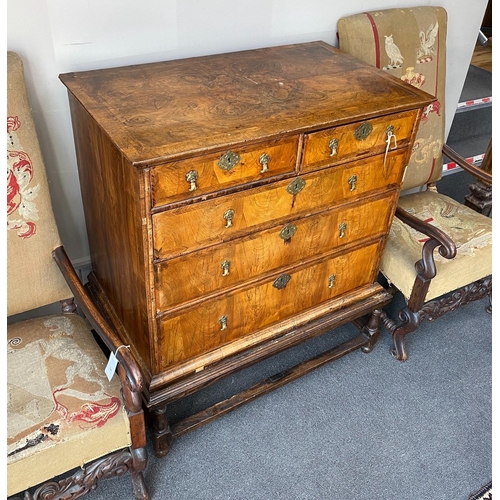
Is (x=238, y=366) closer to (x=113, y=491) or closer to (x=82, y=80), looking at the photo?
(x=113, y=491)

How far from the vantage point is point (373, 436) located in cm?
179

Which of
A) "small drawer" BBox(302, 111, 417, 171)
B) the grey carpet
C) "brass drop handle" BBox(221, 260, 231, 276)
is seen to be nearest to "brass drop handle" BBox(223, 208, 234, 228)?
"brass drop handle" BBox(221, 260, 231, 276)

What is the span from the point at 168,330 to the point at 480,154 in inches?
101

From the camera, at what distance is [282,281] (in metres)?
1.59

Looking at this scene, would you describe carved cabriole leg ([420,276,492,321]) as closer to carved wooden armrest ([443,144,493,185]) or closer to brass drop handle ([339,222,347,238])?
carved wooden armrest ([443,144,493,185])

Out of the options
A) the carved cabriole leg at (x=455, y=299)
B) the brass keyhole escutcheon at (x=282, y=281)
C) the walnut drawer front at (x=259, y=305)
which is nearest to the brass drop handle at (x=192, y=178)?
the walnut drawer front at (x=259, y=305)

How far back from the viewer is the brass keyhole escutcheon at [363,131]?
1.39 m

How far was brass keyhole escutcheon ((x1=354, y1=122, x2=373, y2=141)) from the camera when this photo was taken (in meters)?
1.39

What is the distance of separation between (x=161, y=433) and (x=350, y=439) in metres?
0.64

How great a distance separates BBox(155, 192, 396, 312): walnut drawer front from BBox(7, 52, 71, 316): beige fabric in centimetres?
37

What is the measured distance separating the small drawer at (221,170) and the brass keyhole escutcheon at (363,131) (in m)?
0.20

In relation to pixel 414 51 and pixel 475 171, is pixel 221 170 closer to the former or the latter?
pixel 414 51

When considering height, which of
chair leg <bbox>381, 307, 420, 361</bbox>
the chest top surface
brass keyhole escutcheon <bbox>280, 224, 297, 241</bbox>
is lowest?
chair leg <bbox>381, 307, 420, 361</bbox>

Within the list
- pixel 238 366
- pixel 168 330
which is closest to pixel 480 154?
pixel 238 366
